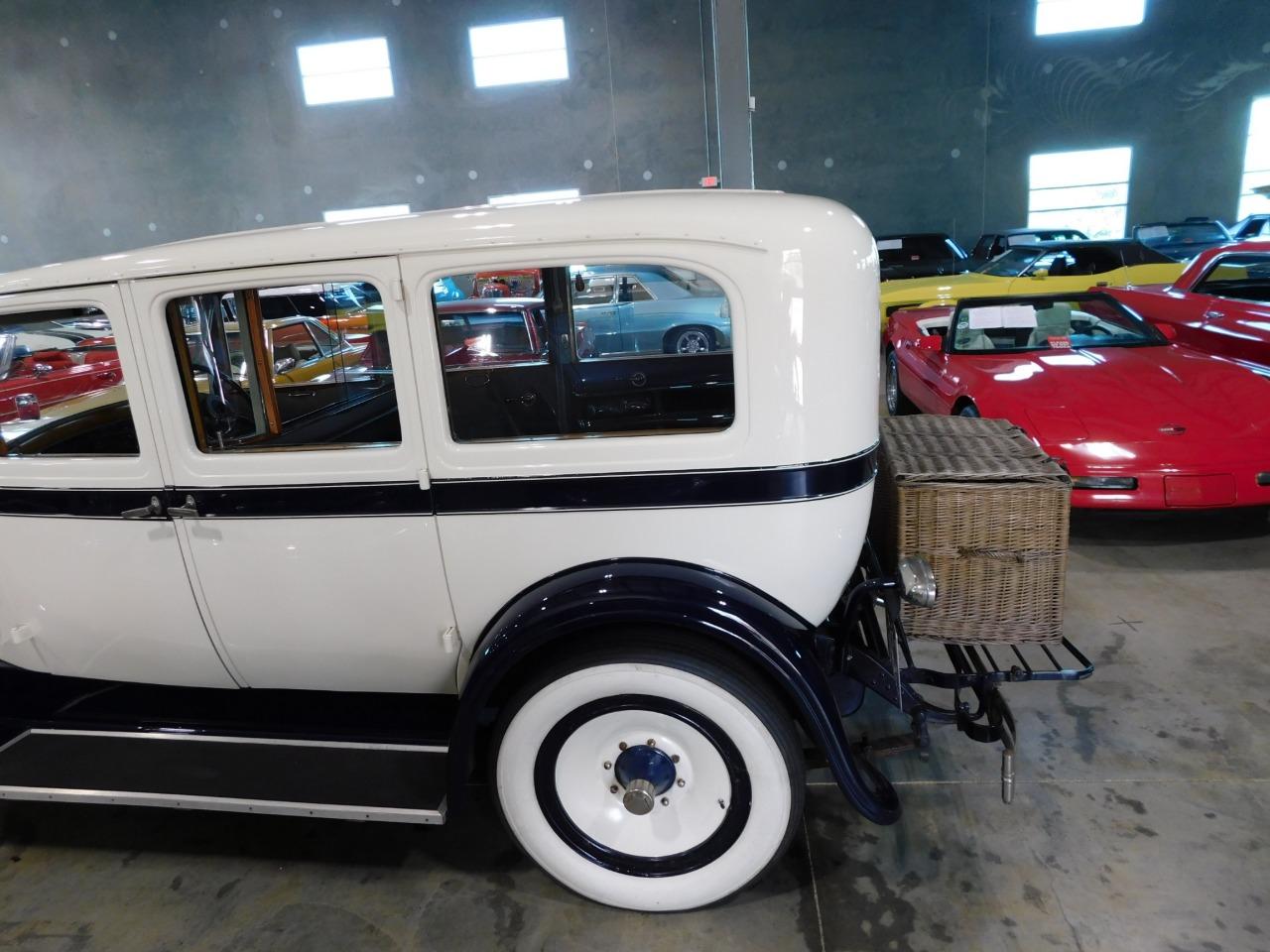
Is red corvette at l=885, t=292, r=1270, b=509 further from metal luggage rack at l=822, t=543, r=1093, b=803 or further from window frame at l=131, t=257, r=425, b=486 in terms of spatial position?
window frame at l=131, t=257, r=425, b=486

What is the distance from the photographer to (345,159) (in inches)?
634

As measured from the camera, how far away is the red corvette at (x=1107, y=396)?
4078 mm

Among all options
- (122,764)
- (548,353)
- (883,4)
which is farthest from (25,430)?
(883,4)

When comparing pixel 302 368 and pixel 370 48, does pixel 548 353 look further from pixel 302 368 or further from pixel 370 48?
pixel 370 48

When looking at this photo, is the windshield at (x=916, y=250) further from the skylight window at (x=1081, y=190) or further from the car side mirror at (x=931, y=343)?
the car side mirror at (x=931, y=343)

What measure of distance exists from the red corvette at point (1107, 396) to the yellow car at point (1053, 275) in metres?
2.73

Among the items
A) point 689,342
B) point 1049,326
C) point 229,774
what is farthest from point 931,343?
point 229,774

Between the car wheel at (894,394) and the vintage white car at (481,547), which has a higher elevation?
the vintage white car at (481,547)

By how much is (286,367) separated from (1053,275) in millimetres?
9141

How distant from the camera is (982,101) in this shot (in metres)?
15.3

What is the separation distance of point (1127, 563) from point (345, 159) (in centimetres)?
1623

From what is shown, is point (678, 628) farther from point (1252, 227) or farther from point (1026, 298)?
point (1252, 227)

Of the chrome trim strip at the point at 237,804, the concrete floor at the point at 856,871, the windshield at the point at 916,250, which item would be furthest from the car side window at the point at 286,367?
the windshield at the point at 916,250

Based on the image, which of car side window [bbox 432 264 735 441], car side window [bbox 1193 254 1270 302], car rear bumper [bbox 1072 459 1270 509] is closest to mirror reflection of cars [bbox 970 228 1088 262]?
car side window [bbox 1193 254 1270 302]
